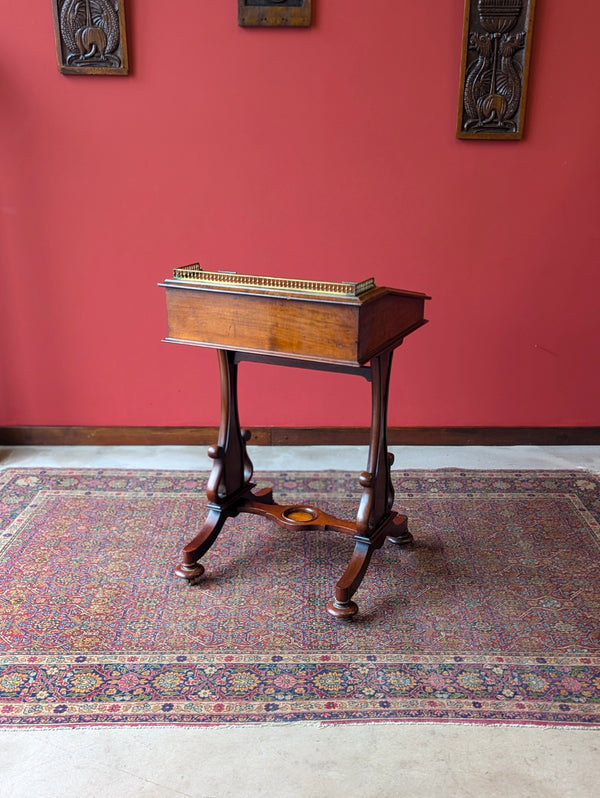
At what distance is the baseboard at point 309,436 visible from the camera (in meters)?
4.23

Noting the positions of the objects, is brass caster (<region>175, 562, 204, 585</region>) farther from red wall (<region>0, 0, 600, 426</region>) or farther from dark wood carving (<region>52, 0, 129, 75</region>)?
dark wood carving (<region>52, 0, 129, 75</region>)

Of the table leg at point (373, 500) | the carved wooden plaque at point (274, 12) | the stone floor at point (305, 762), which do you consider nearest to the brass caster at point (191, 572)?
the table leg at point (373, 500)

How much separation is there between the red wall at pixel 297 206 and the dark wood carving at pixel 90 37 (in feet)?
0.21

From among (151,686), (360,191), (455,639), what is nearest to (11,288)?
(360,191)

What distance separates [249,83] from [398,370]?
168 centimetres

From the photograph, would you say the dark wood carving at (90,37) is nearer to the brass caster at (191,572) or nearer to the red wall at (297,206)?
the red wall at (297,206)

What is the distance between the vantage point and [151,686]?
234 centimetres

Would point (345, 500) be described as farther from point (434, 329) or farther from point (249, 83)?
point (249, 83)

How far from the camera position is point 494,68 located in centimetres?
368

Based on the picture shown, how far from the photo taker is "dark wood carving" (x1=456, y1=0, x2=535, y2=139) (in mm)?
3605

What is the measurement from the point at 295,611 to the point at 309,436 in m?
1.64

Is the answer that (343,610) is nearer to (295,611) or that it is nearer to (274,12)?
(295,611)

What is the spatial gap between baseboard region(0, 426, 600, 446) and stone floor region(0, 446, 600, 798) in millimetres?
2201

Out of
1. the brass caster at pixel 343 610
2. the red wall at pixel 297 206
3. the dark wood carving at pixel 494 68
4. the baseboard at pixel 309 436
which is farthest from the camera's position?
the baseboard at pixel 309 436
